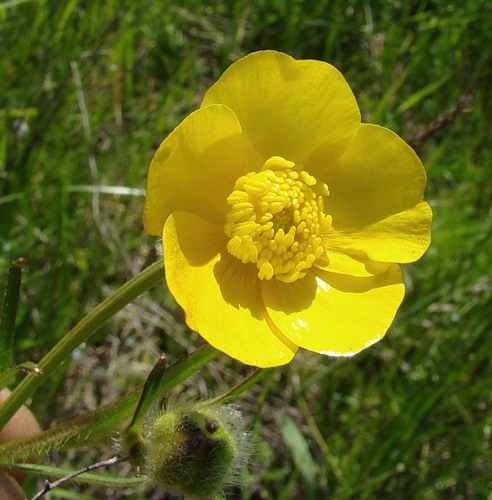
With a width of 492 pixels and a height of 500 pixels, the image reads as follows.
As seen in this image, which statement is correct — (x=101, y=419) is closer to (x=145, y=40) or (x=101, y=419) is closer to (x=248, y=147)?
(x=248, y=147)

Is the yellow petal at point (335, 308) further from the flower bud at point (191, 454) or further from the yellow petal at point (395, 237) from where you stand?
the flower bud at point (191, 454)

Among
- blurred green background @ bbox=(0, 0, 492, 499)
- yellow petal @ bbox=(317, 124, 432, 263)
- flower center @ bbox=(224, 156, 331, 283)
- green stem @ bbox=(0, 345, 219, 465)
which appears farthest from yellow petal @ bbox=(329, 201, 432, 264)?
blurred green background @ bbox=(0, 0, 492, 499)

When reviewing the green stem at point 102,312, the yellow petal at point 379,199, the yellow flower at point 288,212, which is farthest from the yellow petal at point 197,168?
the yellow petal at point 379,199

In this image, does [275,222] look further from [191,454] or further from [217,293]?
[191,454]

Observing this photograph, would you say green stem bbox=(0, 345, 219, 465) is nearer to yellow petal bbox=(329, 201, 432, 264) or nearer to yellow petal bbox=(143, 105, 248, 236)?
yellow petal bbox=(143, 105, 248, 236)

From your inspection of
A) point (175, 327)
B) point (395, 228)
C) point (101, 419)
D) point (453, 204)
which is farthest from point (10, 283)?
point (453, 204)

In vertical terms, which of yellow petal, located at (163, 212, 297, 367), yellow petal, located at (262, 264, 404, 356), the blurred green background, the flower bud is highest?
yellow petal, located at (163, 212, 297, 367)
